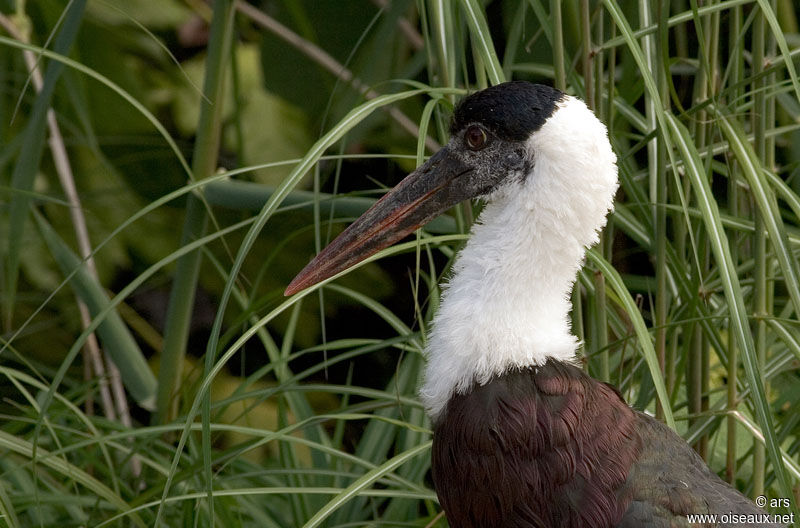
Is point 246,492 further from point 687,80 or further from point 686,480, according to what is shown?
point 687,80

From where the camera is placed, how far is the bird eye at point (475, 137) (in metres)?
1.73

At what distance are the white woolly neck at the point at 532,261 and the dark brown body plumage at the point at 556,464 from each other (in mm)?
41

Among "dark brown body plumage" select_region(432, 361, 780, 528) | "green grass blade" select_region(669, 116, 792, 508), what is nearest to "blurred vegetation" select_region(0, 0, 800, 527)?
"green grass blade" select_region(669, 116, 792, 508)

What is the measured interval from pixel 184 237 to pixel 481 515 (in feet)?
3.29

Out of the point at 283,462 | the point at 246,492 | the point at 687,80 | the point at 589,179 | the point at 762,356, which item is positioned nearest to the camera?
the point at 589,179

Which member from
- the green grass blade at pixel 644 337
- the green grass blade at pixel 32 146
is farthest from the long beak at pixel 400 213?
→ the green grass blade at pixel 32 146

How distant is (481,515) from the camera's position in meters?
1.69

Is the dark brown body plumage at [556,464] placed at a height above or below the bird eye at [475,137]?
below

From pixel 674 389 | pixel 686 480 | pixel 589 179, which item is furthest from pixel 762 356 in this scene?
pixel 589 179

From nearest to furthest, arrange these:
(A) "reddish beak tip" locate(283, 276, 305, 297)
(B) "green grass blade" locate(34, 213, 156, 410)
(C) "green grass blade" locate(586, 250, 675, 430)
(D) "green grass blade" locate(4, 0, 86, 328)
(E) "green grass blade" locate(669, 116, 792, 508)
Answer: (E) "green grass blade" locate(669, 116, 792, 508) < (C) "green grass blade" locate(586, 250, 675, 430) < (A) "reddish beak tip" locate(283, 276, 305, 297) < (D) "green grass blade" locate(4, 0, 86, 328) < (B) "green grass blade" locate(34, 213, 156, 410)

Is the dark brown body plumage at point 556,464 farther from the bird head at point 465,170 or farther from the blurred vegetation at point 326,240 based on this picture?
the bird head at point 465,170

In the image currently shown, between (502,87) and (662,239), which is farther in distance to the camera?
(662,239)

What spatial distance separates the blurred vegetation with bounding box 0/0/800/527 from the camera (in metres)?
1.69

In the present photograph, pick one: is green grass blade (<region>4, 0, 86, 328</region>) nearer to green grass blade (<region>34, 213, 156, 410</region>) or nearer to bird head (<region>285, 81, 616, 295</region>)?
green grass blade (<region>34, 213, 156, 410</region>)
